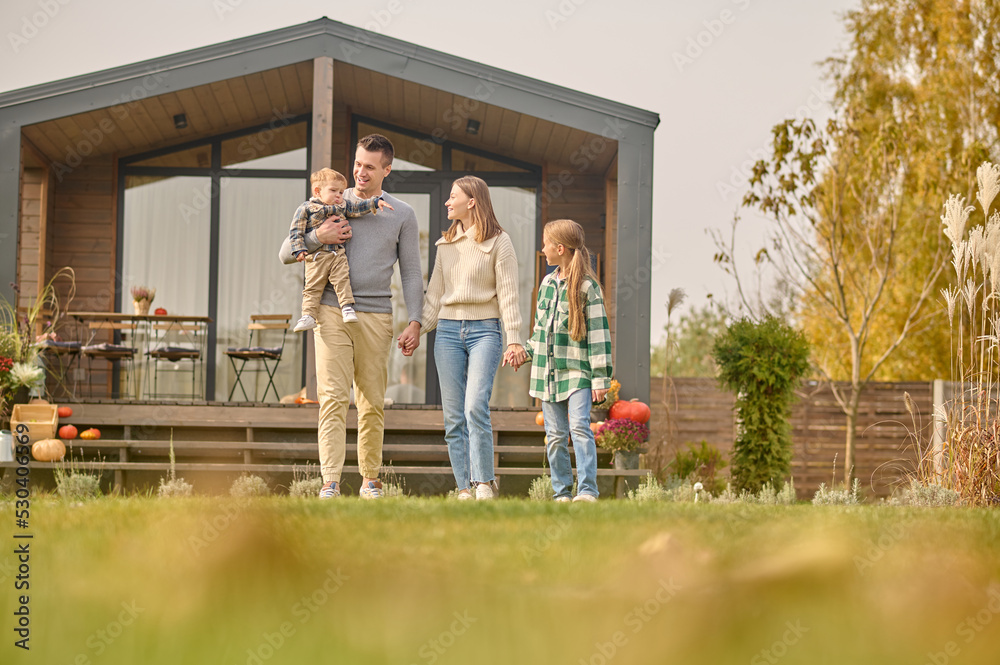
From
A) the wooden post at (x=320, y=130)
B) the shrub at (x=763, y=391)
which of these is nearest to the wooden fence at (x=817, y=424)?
the shrub at (x=763, y=391)

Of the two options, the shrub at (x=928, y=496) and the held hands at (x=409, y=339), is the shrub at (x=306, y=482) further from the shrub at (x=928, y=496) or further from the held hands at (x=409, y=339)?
the shrub at (x=928, y=496)

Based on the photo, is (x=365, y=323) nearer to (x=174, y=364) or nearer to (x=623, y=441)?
(x=623, y=441)

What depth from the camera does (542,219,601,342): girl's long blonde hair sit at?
4.82 metres

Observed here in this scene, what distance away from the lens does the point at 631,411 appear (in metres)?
7.14

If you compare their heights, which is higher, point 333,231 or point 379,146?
point 379,146

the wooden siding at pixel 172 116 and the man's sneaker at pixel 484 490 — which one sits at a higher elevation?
the wooden siding at pixel 172 116

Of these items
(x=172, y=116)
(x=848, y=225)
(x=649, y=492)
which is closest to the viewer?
(x=649, y=492)

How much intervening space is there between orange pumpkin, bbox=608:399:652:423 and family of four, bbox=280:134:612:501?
7.44ft

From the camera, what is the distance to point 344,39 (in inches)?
328

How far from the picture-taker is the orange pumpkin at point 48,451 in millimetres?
6699

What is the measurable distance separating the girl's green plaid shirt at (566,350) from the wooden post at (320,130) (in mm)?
3283

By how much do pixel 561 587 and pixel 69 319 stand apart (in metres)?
9.05

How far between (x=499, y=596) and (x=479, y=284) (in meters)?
2.90

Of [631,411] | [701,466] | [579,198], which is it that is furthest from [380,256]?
[579,198]
